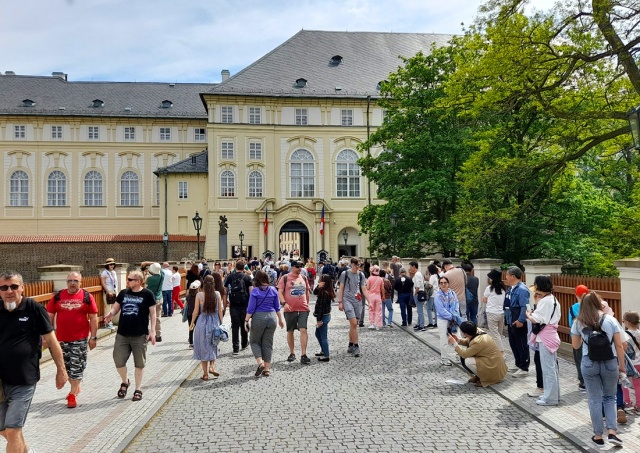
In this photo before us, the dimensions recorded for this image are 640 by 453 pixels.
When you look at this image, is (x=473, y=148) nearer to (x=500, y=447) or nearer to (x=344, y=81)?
(x=500, y=447)

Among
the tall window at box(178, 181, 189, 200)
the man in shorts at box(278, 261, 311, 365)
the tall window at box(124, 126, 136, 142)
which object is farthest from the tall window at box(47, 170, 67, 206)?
the man in shorts at box(278, 261, 311, 365)

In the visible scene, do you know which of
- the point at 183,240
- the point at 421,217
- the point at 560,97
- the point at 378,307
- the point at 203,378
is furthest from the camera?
the point at 183,240

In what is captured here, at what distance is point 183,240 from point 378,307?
33.3 meters

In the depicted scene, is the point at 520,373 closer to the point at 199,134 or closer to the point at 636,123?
the point at 636,123

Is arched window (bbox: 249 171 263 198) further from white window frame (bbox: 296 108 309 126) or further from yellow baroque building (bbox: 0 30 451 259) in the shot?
white window frame (bbox: 296 108 309 126)

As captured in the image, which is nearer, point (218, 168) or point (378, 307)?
point (378, 307)

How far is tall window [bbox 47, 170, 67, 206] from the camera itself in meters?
58.0

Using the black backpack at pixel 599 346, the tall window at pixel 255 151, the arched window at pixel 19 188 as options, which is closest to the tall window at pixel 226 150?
the tall window at pixel 255 151

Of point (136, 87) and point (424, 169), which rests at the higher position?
point (136, 87)

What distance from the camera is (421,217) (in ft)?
98.0

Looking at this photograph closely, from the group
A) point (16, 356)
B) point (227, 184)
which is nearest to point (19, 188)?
point (227, 184)

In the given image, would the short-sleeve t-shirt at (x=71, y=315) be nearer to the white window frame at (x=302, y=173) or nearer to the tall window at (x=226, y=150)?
the tall window at (x=226, y=150)

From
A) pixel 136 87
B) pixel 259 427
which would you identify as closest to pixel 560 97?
pixel 259 427

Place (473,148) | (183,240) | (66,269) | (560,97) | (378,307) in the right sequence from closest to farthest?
(66,269) → (378,307) → (560,97) → (473,148) → (183,240)
